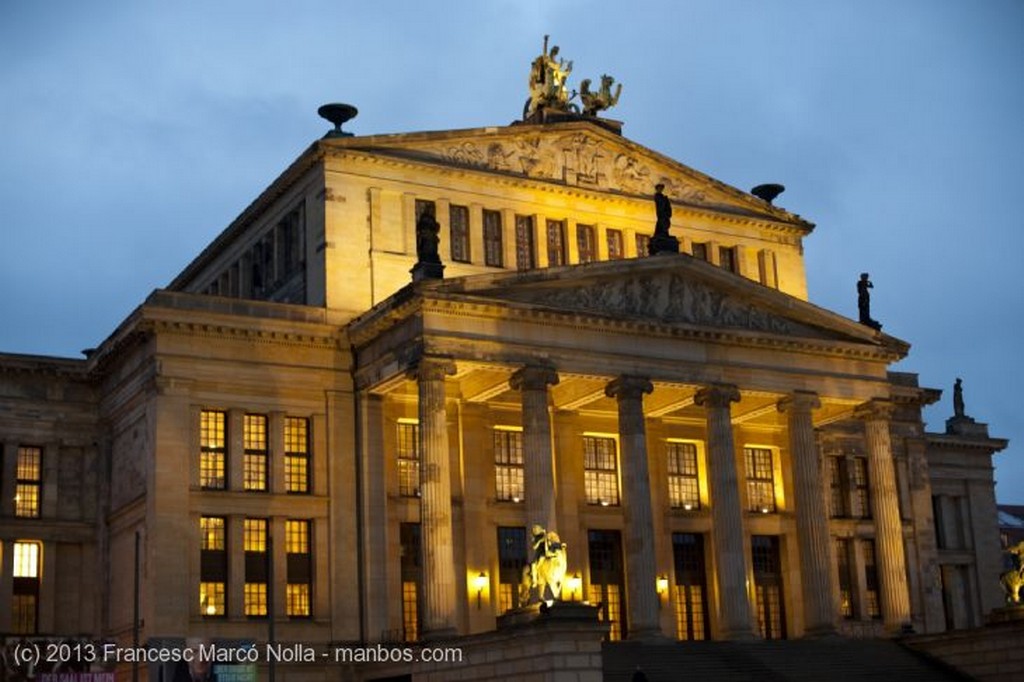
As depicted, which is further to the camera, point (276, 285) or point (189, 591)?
point (276, 285)

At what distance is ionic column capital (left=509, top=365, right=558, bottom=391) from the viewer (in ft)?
158

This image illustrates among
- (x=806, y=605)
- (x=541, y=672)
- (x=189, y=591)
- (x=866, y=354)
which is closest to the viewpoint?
(x=541, y=672)

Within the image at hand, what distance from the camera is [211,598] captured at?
4750cm

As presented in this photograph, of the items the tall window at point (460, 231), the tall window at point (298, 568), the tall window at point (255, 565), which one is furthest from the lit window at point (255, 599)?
the tall window at point (460, 231)

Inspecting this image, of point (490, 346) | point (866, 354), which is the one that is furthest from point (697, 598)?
point (490, 346)

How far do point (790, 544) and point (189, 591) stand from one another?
968 inches

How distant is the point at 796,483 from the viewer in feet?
174

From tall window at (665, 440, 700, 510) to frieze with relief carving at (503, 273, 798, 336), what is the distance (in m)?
6.75

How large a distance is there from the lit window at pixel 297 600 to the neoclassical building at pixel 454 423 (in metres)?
0.07

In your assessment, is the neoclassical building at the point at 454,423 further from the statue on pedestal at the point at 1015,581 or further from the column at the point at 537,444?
the statue on pedestal at the point at 1015,581

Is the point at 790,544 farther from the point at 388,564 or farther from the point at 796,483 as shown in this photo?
the point at 388,564

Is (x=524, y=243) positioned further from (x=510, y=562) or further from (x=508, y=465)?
(x=510, y=562)

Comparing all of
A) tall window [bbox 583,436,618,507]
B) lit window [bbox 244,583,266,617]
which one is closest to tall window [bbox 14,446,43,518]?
lit window [bbox 244,583,266,617]

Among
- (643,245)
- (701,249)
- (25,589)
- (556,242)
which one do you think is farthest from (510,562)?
(25,589)
